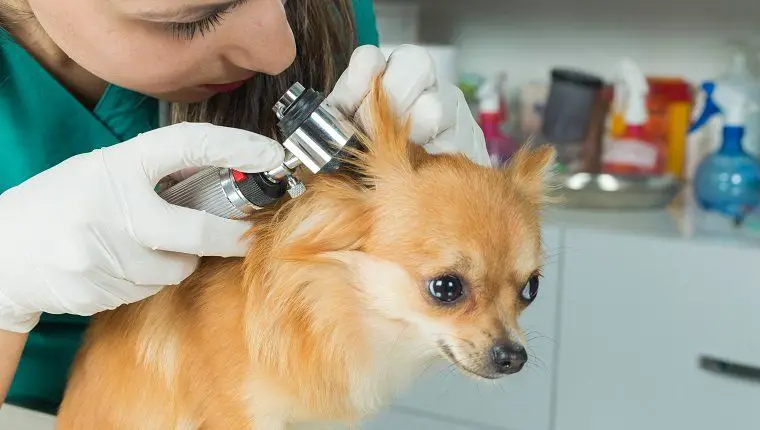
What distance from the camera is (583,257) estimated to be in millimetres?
1506

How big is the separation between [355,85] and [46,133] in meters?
0.40

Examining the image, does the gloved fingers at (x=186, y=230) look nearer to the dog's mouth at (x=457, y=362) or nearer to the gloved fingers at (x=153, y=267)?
the gloved fingers at (x=153, y=267)

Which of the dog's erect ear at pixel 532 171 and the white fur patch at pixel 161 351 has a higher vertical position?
the dog's erect ear at pixel 532 171

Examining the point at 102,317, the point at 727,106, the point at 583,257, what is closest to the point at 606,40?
the point at 727,106

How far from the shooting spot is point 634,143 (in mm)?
1740

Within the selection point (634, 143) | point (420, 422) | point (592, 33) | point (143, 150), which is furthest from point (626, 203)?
point (143, 150)

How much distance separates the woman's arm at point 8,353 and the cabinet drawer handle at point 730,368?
1179 mm

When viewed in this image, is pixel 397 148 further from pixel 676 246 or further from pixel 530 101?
pixel 530 101

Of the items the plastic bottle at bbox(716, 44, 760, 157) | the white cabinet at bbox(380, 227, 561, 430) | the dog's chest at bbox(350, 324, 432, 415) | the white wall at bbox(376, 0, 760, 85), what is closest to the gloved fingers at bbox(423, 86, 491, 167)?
the dog's chest at bbox(350, 324, 432, 415)

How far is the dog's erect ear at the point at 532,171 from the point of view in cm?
74

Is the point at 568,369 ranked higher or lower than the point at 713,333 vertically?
lower

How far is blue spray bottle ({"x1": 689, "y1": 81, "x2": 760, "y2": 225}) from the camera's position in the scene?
1.56 metres

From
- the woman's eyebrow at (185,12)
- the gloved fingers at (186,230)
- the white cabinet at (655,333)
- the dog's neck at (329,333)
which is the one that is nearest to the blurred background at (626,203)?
the white cabinet at (655,333)

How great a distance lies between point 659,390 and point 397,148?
3.40ft
